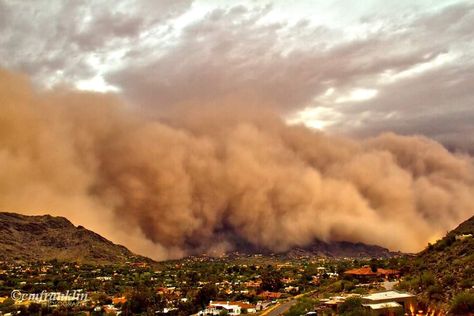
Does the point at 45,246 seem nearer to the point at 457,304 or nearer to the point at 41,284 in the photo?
the point at 41,284

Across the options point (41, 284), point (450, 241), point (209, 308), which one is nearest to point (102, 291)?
point (41, 284)

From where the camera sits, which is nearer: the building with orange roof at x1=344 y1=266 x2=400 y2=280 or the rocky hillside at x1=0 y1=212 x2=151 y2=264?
the building with orange roof at x1=344 y1=266 x2=400 y2=280

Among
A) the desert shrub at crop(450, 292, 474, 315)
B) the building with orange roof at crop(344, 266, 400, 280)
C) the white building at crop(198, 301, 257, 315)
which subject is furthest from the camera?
the building with orange roof at crop(344, 266, 400, 280)

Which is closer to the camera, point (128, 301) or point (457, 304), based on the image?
point (457, 304)

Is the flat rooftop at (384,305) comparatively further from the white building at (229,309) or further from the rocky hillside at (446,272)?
the white building at (229,309)

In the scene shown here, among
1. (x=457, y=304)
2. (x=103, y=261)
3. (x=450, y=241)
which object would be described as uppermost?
(x=103, y=261)

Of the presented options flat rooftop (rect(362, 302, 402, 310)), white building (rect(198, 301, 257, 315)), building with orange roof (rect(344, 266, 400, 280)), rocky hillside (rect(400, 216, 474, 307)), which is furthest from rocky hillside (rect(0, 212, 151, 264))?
flat rooftop (rect(362, 302, 402, 310))

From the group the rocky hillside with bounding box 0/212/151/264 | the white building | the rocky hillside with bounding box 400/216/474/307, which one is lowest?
the white building

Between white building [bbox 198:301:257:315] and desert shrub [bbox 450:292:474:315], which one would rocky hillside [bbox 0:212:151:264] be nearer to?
white building [bbox 198:301:257:315]
